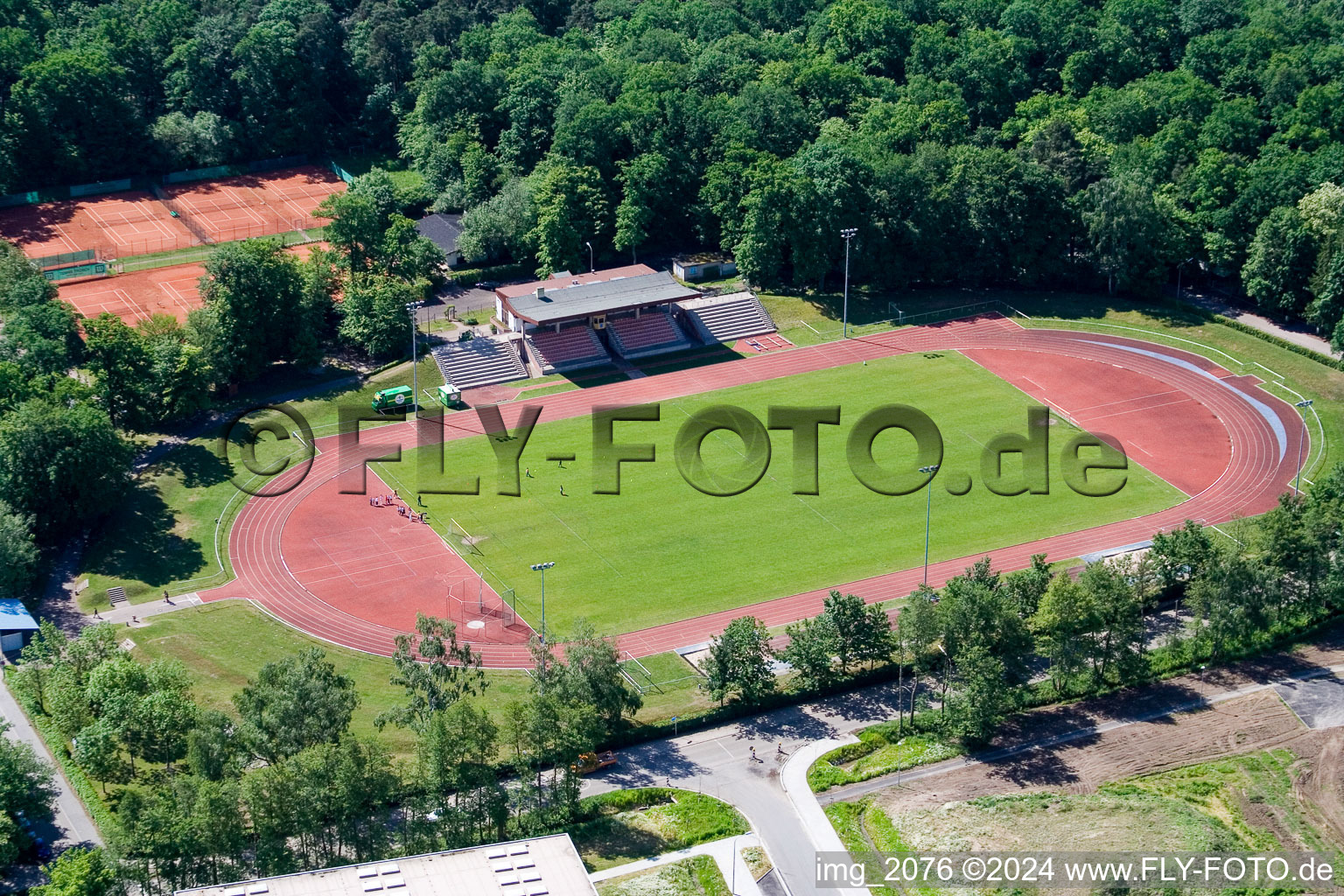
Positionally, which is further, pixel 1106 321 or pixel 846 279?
pixel 1106 321

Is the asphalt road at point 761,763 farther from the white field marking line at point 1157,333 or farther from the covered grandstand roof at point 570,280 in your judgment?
the white field marking line at point 1157,333

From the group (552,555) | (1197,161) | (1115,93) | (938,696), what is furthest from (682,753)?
(1115,93)

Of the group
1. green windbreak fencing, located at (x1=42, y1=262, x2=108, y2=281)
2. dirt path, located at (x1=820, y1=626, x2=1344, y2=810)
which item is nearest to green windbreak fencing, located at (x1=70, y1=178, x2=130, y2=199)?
green windbreak fencing, located at (x1=42, y1=262, x2=108, y2=281)

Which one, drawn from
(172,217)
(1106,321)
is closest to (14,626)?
(172,217)

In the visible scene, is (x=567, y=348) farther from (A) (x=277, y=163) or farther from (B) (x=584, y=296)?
(A) (x=277, y=163)

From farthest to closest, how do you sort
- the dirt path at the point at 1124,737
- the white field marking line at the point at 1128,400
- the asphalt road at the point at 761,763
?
the white field marking line at the point at 1128,400, the dirt path at the point at 1124,737, the asphalt road at the point at 761,763

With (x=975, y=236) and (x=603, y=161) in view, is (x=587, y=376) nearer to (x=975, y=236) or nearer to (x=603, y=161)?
(x=603, y=161)

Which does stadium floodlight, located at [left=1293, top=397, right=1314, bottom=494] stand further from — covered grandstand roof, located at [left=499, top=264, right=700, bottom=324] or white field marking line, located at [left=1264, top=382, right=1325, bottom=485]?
covered grandstand roof, located at [left=499, top=264, right=700, bottom=324]

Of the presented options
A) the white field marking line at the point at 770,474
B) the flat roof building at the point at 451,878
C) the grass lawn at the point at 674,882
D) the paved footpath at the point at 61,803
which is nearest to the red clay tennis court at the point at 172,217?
the white field marking line at the point at 770,474
